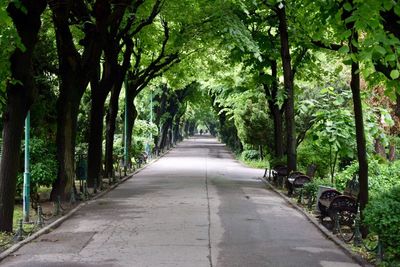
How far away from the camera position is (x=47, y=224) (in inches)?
523

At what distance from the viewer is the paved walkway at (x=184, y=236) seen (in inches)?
384

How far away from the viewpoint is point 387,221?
8.55 metres

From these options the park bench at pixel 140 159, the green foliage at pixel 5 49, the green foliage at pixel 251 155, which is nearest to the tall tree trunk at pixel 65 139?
the green foliage at pixel 5 49

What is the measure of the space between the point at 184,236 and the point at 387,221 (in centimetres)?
470

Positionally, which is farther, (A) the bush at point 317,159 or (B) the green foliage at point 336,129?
(A) the bush at point 317,159

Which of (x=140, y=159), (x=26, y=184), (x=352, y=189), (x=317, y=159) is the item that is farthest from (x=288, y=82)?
(x=140, y=159)

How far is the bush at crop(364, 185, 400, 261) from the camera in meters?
8.52

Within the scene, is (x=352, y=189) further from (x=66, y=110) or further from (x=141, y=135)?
Answer: (x=141, y=135)

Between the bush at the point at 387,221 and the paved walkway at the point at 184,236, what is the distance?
3.28ft

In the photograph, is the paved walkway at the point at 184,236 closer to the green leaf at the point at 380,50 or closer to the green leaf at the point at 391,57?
the green leaf at the point at 391,57

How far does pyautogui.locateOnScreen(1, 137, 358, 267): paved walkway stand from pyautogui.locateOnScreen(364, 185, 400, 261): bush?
3.28 ft

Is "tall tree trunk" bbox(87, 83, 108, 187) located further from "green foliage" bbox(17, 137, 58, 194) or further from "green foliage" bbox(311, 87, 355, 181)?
"green foliage" bbox(311, 87, 355, 181)

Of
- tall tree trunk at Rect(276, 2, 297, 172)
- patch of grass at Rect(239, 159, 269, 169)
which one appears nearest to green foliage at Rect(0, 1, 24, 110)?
tall tree trunk at Rect(276, 2, 297, 172)

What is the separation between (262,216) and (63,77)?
744cm
